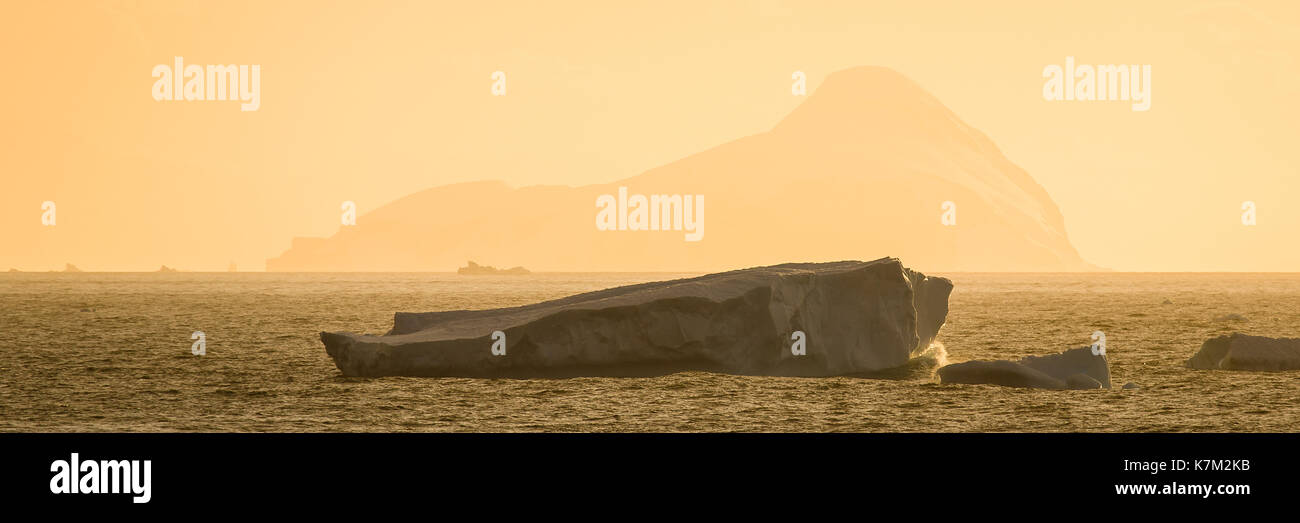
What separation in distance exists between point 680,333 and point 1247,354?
13.4m

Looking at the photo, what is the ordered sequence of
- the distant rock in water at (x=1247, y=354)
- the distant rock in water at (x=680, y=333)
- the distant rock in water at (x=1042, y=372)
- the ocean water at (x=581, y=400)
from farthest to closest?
the distant rock in water at (x=1247, y=354), the distant rock in water at (x=680, y=333), the distant rock in water at (x=1042, y=372), the ocean water at (x=581, y=400)

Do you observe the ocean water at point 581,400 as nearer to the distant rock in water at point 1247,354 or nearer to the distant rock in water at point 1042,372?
the distant rock in water at point 1042,372

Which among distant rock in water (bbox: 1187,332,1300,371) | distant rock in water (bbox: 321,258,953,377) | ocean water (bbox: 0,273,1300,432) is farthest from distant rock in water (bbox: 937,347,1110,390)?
distant rock in water (bbox: 1187,332,1300,371)

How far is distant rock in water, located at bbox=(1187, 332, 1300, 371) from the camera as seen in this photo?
27.3 m

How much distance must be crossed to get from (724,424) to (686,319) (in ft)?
19.2

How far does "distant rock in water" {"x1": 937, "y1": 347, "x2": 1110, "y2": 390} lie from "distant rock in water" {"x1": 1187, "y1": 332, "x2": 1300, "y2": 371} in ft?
14.8

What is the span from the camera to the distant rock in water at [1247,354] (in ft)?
89.6

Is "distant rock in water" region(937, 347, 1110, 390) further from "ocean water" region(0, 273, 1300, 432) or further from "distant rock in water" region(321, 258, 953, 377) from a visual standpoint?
"distant rock in water" region(321, 258, 953, 377)

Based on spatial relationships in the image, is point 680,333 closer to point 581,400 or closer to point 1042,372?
point 581,400

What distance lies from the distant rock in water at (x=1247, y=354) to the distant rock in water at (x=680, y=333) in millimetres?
7440

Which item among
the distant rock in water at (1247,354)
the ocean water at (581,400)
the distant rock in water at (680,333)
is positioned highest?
the distant rock in water at (680,333)

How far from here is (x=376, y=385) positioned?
24.1 meters

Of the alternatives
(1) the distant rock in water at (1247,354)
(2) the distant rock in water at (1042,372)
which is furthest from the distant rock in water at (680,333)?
(1) the distant rock in water at (1247,354)
